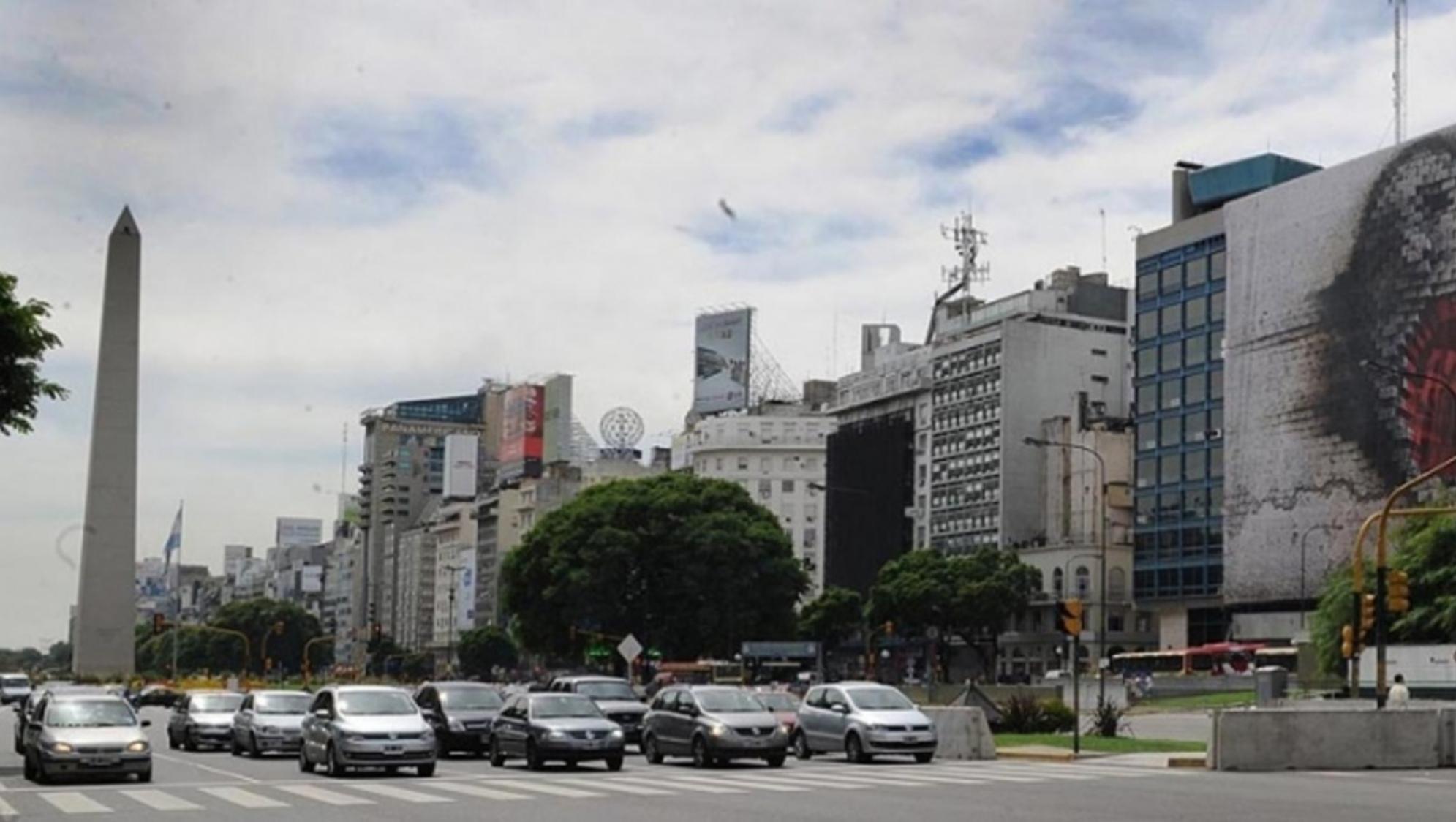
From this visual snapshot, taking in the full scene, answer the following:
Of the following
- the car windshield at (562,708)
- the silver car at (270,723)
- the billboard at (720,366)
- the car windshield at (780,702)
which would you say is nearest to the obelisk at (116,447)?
the silver car at (270,723)

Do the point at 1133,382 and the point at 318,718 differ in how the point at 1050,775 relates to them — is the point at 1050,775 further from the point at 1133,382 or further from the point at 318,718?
the point at 1133,382

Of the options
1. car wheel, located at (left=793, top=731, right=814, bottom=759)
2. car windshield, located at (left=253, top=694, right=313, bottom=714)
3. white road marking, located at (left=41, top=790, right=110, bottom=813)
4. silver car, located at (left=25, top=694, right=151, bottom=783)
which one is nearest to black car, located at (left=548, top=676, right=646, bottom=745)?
car wheel, located at (left=793, top=731, right=814, bottom=759)

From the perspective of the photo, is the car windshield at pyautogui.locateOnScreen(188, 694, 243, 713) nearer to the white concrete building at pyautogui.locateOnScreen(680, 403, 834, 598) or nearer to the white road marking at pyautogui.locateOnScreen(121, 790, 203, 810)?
the white road marking at pyautogui.locateOnScreen(121, 790, 203, 810)

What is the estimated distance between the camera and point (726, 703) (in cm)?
3300

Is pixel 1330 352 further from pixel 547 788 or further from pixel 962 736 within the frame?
pixel 547 788

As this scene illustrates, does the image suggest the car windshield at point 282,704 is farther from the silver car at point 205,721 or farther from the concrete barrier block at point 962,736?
the concrete barrier block at point 962,736

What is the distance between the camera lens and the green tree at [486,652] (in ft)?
549

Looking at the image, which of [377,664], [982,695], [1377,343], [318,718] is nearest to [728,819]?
[318,718]

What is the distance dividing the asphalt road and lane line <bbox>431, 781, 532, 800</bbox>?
0.03 meters

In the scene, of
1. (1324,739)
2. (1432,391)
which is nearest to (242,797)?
(1324,739)

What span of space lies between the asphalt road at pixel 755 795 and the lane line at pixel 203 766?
102 millimetres

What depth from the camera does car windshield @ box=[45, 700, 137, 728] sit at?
93.8 feet

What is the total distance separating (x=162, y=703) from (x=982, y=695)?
4886 cm

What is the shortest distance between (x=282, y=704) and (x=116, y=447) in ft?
131
